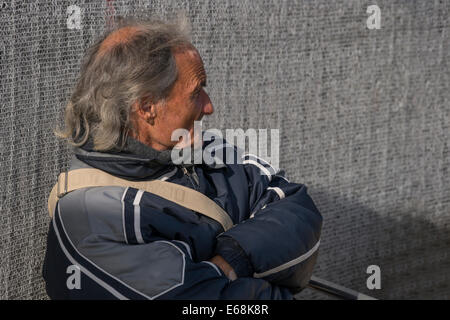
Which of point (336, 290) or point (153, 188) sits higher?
point (153, 188)

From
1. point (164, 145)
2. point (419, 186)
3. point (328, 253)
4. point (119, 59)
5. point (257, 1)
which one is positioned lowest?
point (328, 253)

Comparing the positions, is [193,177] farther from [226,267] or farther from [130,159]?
[226,267]

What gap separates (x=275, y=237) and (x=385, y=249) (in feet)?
6.53

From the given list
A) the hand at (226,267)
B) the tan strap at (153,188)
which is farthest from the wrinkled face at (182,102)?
the hand at (226,267)

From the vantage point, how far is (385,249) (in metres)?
3.78

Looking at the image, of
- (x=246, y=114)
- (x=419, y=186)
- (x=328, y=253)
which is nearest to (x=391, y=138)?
(x=419, y=186)

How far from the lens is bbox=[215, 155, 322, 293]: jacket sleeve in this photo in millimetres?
1911

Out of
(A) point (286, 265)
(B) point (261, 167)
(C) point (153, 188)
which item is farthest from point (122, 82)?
(A) point (286, 265)

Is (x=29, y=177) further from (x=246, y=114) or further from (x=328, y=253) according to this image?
(x=328, y=253)

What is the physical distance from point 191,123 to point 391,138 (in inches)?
73.5

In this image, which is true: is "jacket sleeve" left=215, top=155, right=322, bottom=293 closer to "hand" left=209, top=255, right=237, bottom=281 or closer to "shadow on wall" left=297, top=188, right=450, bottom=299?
"hand" left=209, top=255, right=237, bottom=281

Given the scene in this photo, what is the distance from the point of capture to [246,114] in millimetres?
3074

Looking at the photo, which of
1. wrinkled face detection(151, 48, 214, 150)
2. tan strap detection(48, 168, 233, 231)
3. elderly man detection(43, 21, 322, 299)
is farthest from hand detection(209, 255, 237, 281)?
wrinkled face detection(151, 48, 214, 150)

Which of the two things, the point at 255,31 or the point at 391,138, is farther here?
the point at 391,138
